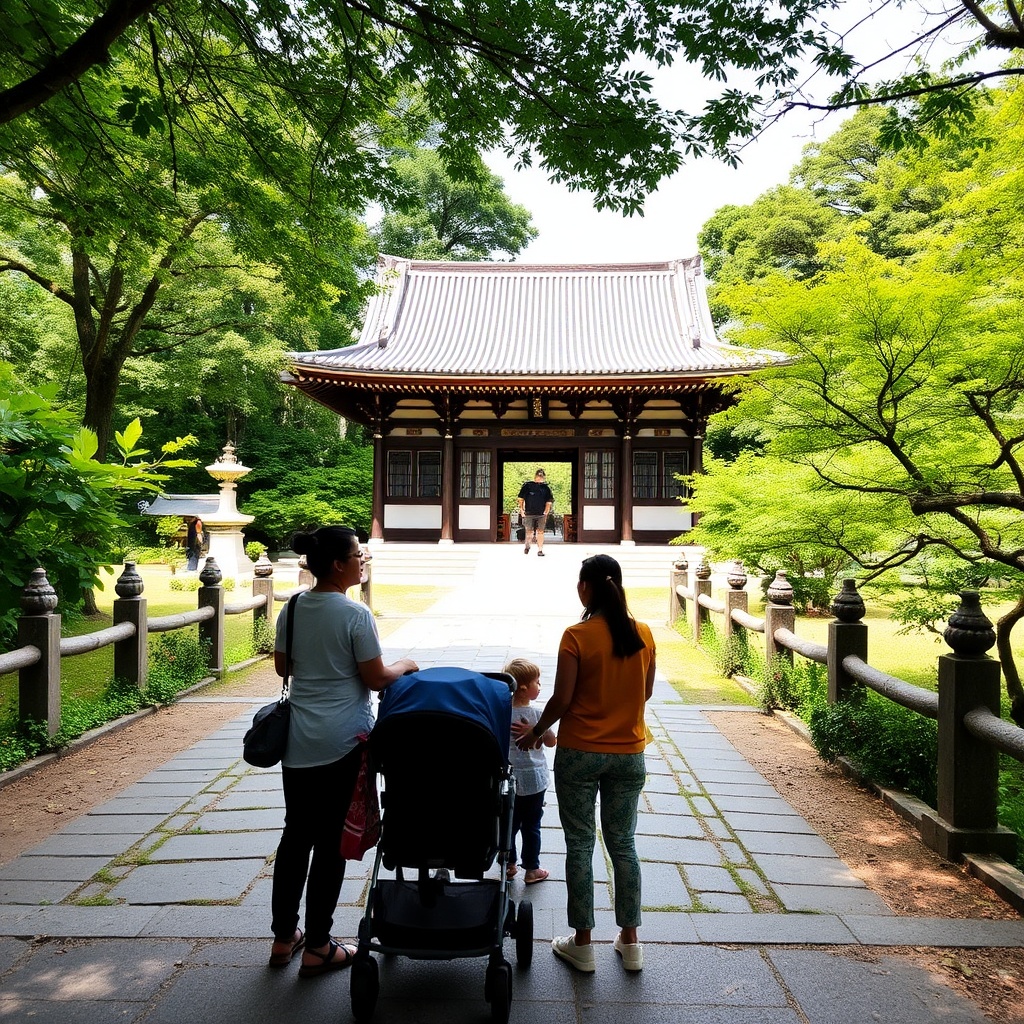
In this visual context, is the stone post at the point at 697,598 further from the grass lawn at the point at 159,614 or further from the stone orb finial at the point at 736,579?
the grass lawn at the point at 159,614

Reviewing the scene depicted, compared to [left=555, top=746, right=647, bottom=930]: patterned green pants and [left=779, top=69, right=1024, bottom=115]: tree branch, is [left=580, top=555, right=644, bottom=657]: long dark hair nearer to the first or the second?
[left=555, top=746, right=647, bottom=930]: patterned green pants

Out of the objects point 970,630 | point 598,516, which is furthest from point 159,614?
point 598,516

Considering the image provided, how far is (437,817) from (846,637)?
363 cm

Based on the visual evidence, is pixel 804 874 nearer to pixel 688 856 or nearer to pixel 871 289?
pixel 688 856

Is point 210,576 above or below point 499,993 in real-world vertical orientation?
above

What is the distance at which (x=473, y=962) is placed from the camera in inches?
102

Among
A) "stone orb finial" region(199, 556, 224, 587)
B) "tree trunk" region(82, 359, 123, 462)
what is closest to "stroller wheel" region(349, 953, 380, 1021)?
"stone orb finial" region(199, 556, 224, 587)

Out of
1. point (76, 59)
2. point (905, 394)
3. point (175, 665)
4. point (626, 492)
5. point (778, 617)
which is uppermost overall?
point (76, 59)

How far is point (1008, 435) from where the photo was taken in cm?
536

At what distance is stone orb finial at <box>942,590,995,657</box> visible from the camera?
356cm

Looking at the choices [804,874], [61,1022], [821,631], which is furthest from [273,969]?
[821,631]

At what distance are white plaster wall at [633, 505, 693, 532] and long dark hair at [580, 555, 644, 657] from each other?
1644 cm

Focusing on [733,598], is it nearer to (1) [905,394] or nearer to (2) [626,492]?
(1) [905,394]

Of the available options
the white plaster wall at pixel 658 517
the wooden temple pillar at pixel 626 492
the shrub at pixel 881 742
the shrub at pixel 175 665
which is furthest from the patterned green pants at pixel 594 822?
the white plaster wall at pixel 658 517
